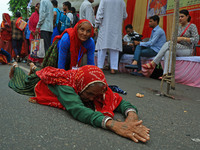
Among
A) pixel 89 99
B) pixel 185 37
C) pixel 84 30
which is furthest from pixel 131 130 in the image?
pixel 185 37

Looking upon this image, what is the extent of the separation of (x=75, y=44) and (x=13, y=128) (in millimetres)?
2065

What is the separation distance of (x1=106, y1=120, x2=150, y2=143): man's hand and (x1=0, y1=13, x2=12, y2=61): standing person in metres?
7.55

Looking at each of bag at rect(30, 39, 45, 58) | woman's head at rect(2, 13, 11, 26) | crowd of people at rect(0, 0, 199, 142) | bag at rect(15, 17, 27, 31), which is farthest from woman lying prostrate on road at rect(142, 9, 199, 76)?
woman's head at rect(2, 13, 11, 26)

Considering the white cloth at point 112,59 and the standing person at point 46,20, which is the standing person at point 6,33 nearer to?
the standing person at point 46,20

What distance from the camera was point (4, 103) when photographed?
2.47 meters

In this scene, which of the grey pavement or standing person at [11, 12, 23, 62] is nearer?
the grey pavement

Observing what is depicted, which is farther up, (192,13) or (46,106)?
(192,13)

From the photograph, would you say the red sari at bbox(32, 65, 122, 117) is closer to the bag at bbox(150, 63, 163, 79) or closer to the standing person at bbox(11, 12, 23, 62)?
the bag at bbox(150, 63, 163, 79)

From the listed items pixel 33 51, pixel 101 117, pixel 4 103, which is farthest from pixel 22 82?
pixel 33 51

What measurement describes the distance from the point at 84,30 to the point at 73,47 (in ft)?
1.18

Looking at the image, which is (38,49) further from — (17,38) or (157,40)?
(157,40)

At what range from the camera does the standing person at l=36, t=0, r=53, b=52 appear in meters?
5.84

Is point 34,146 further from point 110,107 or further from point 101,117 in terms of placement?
point 110,107

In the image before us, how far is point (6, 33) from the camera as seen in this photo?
8320 millimetres
